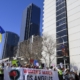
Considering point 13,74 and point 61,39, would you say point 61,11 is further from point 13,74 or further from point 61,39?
point 13,74

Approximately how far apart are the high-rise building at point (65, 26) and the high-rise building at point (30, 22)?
99.8 m

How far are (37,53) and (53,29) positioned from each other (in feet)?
45.7

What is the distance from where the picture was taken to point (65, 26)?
50.4 m

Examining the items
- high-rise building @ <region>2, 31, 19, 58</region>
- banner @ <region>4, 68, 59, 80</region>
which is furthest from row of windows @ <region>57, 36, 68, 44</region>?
high-rise building @ <region>2, 31, 19, 58</region>

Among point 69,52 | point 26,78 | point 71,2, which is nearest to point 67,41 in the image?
point 69,52

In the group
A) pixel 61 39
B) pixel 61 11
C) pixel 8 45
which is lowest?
pixel 61 39

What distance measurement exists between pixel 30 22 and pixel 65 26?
119 m

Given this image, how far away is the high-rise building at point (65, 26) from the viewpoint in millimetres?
45438

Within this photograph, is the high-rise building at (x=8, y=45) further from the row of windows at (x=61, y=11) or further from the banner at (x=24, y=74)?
the banner at (x=24, y=74)

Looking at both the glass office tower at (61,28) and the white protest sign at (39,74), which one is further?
the glass office tower at (61,28)

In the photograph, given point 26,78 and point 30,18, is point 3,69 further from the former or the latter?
point 30,18

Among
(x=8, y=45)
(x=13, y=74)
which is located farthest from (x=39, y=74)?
(x=8, y=45)

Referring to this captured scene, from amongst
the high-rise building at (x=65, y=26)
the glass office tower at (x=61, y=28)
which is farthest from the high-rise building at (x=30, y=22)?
the glass office tower at (x=61, y=28)

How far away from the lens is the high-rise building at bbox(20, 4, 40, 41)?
161375 millimetres
